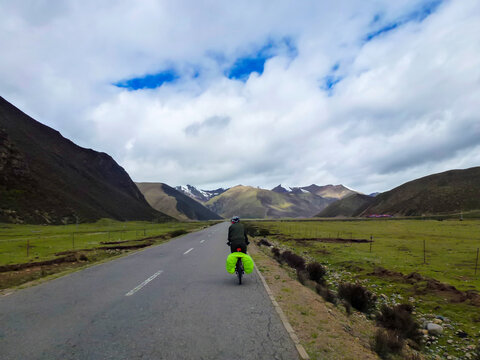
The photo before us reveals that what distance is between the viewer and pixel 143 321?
6672 mm

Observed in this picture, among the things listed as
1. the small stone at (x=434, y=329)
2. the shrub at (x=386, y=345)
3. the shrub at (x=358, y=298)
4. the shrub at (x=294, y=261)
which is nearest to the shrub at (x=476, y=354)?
the small stone at (x=434, y=329)

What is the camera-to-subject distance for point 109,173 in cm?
16488

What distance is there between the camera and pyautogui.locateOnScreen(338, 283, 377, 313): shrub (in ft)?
35.3

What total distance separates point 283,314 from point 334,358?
87.5 inches

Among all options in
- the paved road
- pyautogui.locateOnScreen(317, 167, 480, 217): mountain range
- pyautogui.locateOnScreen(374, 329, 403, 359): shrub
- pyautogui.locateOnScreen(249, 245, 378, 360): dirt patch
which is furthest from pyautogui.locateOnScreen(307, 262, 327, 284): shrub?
pyautogui.locateOnScreen(317, 167, 480, 217): mountain range

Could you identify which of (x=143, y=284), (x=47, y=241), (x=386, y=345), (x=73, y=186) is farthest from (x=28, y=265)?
(x=73, y=186)

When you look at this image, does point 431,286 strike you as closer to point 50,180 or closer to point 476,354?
point 476,354

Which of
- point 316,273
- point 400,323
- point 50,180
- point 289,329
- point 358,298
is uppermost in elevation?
point 50,180

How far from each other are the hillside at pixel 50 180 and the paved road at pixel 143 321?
257ft

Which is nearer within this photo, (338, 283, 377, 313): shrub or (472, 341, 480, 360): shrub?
(472, 341, 480, 360): shrub

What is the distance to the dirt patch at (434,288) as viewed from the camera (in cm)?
1105

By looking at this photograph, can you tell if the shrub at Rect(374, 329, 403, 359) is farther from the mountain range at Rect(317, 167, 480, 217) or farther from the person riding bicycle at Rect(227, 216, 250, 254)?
the mountain range at Rect(317, 167, 480, 217)

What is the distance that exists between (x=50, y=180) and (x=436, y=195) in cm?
16781

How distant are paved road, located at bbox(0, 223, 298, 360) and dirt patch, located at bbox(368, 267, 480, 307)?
7.48 m
